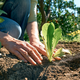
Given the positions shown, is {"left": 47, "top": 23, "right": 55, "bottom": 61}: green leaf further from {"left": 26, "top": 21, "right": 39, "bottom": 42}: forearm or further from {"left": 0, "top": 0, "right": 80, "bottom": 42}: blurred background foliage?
{"left": 0, "top": 0, "right": 80, "bottom": 42}: blurred background foliage

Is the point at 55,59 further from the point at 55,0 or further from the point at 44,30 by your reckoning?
the point at 55,0

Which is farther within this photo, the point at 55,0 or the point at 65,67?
the point at 55,0

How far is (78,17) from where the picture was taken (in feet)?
19.0

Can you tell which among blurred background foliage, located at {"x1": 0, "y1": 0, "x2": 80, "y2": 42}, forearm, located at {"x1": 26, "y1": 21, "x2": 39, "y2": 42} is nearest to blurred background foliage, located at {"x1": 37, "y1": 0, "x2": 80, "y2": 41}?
blurred background foliage, located at {"x1": 0, "y1": 0, "x2": 80, "y2": 42}

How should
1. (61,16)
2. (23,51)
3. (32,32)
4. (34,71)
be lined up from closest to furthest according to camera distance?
(34,71) < (23,51) < (32,32) < (61,16)

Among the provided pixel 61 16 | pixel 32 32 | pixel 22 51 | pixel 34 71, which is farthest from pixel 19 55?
pixel 61 16

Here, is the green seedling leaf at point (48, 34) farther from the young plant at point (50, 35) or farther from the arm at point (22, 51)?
the arm at point (22, 51)

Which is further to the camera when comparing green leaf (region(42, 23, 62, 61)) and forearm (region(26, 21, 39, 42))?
forearm (region(26, 21, 39, 42))

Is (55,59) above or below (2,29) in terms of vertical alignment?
below

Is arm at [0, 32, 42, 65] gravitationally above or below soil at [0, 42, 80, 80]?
above

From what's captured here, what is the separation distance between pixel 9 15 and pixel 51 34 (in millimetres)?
1021

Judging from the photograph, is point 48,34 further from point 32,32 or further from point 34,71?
point 32,32

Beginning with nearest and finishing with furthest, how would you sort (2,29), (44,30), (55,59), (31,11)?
1. (44,30)
2. (55,59)
3. (2,29)
4. (31,11)

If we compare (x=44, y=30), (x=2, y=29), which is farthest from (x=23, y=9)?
(x=44, y=30)
